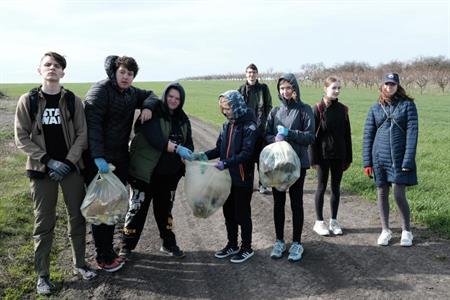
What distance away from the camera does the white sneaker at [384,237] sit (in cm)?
491

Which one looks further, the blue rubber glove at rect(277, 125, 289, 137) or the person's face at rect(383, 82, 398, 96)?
the person's face at rect(383, 82, 398, 96)

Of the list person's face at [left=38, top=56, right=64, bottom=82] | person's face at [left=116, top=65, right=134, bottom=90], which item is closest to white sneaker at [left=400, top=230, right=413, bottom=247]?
person's face at [left=116, top=65, right=134, bottom=90]

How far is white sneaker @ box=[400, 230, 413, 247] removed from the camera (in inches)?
191

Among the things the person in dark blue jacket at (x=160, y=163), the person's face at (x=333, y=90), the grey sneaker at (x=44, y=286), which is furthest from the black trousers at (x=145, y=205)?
the person's face at (x=333, y=90)

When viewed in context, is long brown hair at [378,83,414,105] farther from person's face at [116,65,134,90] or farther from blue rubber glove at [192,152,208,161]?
person's face at [116,65,134,90]

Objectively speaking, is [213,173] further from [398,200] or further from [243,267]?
[398,200]

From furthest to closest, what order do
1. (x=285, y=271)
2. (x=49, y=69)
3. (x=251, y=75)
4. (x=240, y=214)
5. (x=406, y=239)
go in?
(x=251, y=75) < (x=406, y=239) < (x=240, y=214) < (x=285, y=271) < (x=49, y=69)

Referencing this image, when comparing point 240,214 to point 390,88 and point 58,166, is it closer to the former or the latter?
point 58,166

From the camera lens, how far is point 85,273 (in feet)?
13.8

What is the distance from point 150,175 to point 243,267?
1.42 m

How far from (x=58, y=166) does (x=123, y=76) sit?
3.58 feet

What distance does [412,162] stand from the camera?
15.4 ft

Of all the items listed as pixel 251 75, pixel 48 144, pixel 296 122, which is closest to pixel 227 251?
pixel 296 122

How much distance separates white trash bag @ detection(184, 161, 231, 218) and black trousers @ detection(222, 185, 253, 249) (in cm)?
18
